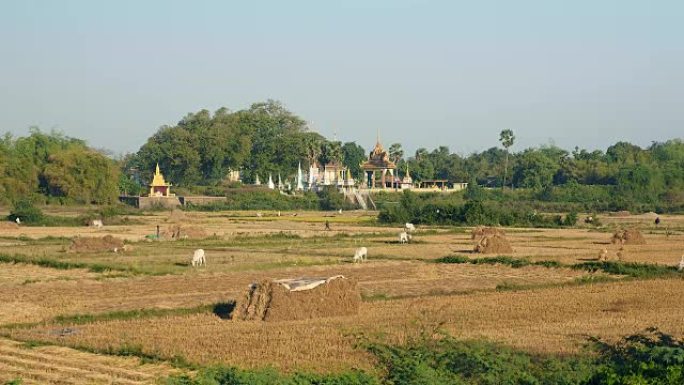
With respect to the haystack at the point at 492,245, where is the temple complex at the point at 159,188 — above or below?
above

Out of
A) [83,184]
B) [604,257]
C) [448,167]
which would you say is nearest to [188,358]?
[604,257]

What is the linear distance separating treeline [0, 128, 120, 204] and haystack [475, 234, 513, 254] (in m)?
44.7

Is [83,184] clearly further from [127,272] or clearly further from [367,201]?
[127,272]

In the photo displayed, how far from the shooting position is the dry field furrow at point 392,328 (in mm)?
16375

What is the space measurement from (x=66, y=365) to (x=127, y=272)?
1354cm

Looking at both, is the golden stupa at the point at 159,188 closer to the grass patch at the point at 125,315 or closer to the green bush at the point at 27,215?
the green bush at the point at 27,215

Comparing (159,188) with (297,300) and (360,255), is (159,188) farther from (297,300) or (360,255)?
(297,300)

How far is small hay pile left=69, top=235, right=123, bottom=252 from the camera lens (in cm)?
3666

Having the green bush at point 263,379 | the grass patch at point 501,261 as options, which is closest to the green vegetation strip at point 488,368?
Result: the green bush at point 263,379

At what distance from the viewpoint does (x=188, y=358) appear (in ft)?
52.4

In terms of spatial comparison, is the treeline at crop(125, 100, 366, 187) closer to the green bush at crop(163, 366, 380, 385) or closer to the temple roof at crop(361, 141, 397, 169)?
the temple roof at crop(361, 141, 397, 169)

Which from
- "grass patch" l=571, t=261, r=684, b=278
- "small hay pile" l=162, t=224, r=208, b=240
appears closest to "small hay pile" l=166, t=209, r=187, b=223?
"small hay pile" l=162, t=224, r=208, b=240

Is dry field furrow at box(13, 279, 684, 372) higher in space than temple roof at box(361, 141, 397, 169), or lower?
lower

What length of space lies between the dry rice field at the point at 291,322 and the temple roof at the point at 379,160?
6801cm
